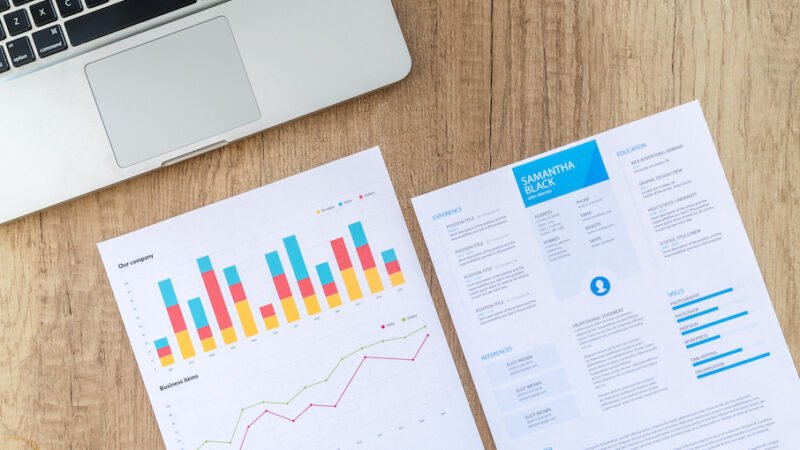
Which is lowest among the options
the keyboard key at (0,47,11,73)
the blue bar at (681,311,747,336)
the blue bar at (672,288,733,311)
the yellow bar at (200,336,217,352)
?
the blue bar at (681,311,747,336)

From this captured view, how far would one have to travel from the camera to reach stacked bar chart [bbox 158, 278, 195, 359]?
687 mm

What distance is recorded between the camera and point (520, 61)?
2.22 feet

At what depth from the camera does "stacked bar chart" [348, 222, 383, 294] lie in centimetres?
68

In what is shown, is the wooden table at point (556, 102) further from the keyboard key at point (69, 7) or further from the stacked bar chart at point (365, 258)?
the keyboard key at point (69, 7)

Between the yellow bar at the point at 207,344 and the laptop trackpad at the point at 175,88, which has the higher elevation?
the laptop trackpad at the point at 175,88

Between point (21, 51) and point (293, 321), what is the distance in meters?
0.40

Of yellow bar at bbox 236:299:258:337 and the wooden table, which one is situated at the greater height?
the wooden table

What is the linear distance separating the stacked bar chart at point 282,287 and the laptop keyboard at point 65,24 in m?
0.28

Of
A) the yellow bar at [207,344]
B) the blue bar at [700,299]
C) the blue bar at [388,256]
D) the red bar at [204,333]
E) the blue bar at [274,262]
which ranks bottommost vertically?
the blue bar at [700,299]

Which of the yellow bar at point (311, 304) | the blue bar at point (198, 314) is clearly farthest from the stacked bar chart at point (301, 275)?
the blue bar at point (198, 314)

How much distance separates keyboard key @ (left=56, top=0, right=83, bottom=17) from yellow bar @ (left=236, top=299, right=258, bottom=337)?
346 millimetres

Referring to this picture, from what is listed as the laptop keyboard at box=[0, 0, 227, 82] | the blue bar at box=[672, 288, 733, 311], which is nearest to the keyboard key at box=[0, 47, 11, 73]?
the laptop keyboard at box=[0, 0, 227, 82]

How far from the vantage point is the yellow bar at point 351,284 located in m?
0.68

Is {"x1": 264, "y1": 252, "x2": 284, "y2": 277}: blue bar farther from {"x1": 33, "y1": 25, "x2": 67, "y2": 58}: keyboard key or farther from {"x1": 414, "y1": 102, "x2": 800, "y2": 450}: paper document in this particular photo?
{"x1": 33, "y1": 25, "x2": 67, "y2": 58}: keyboard key
